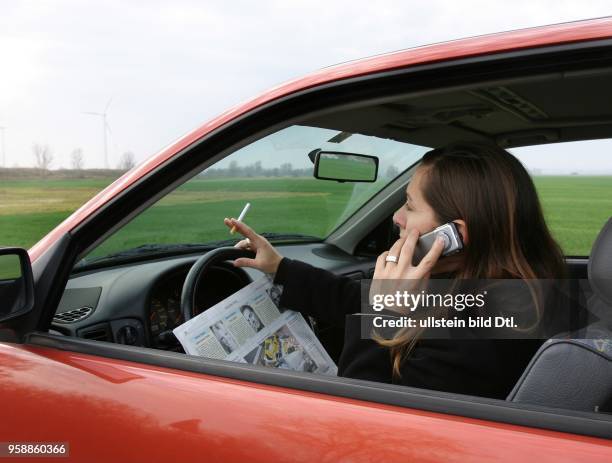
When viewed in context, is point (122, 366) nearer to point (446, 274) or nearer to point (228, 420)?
point (228, 420)

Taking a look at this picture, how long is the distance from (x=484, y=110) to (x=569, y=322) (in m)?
0.91

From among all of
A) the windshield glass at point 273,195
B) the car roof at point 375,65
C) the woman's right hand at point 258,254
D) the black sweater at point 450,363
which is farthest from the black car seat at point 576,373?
the woman's right hand at point 258,254

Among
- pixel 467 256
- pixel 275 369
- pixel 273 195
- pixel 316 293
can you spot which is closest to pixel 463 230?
pixel 467 256

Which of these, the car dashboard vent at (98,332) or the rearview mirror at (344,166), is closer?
the car dashboard vent at (98,332)

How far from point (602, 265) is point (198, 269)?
1279 mm

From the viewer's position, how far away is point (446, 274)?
1630 mm

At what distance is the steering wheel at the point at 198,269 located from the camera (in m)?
2.04

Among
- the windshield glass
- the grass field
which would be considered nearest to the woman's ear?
the windshield glass

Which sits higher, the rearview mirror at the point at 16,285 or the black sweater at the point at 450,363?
the rearview mirror at the point at 16,285

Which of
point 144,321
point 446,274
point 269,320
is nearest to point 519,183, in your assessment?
point 446,274

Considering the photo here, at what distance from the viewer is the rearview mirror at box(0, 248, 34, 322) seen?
1.61 metres

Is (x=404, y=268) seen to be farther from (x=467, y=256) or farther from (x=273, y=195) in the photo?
(x=273, y=195)

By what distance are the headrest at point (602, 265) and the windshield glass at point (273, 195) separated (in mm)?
927

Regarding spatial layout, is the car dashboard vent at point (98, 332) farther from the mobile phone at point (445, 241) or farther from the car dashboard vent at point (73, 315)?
the mobile phone at point (445, 241)
